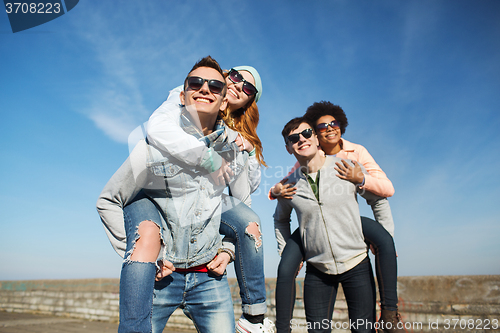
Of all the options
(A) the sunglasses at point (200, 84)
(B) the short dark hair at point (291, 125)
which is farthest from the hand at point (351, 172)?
(A) the sunglasses at point (200, 84)

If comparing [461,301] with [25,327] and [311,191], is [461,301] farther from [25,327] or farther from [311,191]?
[25,327]

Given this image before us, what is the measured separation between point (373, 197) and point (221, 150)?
1.66 metres

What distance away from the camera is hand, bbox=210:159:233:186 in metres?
1.84

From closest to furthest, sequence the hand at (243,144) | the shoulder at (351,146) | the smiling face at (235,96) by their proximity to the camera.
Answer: the hand at (243,144) < the smiling face at (235,96) < the shoulder at (351,146)

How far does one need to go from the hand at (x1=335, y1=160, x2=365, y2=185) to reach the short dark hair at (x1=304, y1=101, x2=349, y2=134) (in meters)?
0.60

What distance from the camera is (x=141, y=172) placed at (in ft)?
5.12

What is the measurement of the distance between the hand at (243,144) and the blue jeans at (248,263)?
468 millimetres

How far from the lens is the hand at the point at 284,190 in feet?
9.29

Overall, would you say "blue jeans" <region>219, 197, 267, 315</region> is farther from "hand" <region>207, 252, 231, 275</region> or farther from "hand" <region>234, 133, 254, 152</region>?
"hand" <region>234, 133, 254, 152</region>

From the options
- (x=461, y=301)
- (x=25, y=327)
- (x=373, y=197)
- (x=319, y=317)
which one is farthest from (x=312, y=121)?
(x=25, y=327)

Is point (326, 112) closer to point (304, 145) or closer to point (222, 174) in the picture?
point (304, 145)

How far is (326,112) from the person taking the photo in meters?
3.18

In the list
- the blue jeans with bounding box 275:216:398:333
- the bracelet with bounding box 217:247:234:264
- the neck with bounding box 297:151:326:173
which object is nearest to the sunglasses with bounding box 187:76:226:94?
the bracelet with bounding box 217:247:234:264

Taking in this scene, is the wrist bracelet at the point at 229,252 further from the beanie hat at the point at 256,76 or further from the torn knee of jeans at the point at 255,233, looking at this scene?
the beanie hat at the point at 256,76
